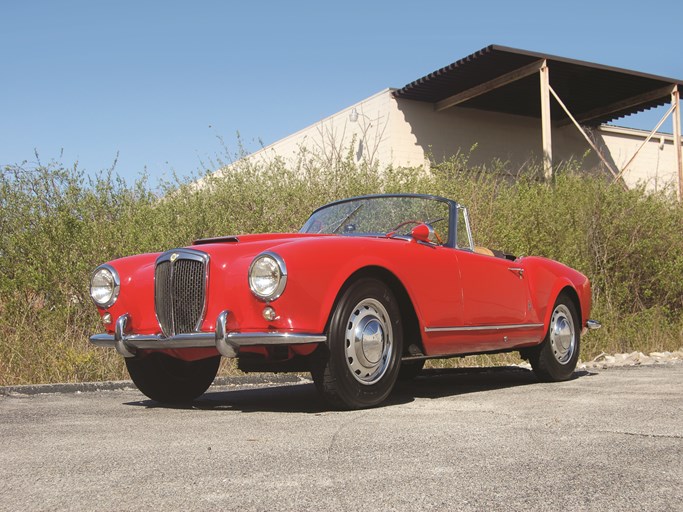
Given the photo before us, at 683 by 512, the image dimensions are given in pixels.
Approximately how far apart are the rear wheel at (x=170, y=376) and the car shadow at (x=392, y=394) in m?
0.10

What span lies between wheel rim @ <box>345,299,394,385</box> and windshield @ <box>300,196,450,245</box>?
1153 millimetres

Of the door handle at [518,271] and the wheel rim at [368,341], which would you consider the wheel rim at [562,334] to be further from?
the wheel rim at [368,341]

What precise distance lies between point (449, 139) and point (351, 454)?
18943 mm

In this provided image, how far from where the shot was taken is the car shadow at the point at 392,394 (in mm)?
5422

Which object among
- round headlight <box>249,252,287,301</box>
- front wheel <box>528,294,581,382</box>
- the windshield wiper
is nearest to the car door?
front wheel <box>528,294,581,382</box>

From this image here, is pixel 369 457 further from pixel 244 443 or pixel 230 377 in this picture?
pixel 230 377

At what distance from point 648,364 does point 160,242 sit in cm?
586

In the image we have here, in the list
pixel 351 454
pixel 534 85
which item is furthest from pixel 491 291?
pixel 534 85

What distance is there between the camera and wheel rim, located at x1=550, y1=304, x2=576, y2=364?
7125 millimetres

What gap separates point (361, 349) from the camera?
487 cm

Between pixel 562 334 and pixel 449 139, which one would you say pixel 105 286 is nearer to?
pixel 562 334

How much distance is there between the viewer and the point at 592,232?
13.2m

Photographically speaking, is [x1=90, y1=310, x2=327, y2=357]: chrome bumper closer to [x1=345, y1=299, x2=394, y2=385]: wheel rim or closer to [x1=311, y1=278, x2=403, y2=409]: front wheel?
[x1=311, y1=278, x2=403, y2=409]: front wheel

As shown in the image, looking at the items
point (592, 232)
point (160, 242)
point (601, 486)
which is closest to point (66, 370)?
point (160, 242)
